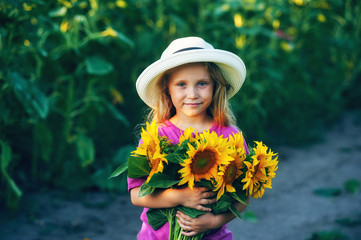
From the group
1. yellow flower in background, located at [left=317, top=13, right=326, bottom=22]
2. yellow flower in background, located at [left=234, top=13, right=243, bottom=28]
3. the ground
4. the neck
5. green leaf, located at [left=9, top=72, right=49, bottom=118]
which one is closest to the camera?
the neck

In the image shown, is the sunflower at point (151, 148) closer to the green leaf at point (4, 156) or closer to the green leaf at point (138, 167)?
the green leaf at point (138, 167)

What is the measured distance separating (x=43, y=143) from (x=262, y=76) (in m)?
2.89

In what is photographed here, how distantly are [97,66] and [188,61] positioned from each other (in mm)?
1816

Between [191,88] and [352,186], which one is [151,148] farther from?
[352,186]

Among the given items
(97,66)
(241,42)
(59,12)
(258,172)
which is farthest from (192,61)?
(241,42)

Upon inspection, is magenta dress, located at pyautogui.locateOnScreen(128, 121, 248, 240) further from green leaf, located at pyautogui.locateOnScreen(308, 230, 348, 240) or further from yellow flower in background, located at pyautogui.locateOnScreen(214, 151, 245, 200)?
green leaf, located at pyautogui.locateOnScreen(308, 230, 348, 240)

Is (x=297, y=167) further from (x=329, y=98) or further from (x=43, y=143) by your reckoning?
(x=43, y=143)

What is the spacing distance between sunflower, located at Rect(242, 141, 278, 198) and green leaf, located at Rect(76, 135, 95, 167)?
2061 millimetres

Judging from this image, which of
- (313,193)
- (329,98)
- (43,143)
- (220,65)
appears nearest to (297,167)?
(313,193)

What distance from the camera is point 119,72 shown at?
4379 mm

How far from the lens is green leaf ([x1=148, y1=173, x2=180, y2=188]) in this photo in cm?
150

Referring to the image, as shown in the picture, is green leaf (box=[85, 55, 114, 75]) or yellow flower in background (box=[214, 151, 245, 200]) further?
green leaf (box=[85, 55, 114, 75])

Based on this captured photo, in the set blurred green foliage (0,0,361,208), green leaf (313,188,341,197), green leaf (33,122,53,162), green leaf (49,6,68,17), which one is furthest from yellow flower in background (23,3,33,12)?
green leaf (313,188,341,197)

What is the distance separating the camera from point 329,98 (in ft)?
20.2
